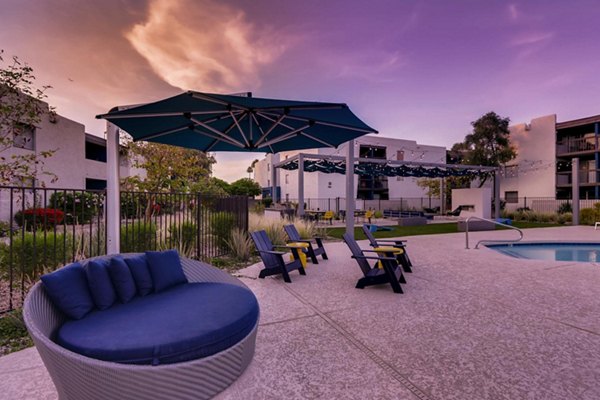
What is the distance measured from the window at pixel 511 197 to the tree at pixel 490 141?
141 inches

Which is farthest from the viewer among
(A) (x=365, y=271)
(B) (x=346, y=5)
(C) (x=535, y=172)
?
(C) (x=535, y=172)

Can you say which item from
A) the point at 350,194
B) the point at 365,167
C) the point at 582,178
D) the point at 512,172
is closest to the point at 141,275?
the point at 350,194

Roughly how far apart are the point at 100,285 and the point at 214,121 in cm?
250

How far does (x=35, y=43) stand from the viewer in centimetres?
741

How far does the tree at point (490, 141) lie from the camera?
2847cm

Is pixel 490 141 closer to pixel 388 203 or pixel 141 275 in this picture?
pixel 388 203

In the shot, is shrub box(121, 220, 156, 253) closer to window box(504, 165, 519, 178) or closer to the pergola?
the pergola

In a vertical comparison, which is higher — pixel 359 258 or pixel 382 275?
pixel 359 258

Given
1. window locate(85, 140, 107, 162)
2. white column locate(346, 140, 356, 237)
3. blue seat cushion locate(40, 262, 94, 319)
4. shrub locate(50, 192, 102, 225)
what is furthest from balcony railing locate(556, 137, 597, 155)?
window locate(85, 140, 107, 162)

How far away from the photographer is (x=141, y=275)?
306 centimetres

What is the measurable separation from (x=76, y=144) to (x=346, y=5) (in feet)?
60.7

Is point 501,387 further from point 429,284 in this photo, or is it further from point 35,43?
point 35,43

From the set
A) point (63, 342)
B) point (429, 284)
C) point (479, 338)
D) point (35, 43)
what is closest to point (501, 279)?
point (429, 284)

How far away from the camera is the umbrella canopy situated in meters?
3.20
